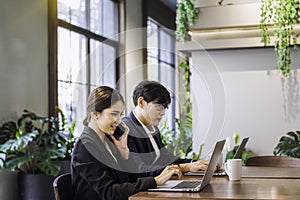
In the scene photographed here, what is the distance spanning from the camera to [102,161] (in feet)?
7.29

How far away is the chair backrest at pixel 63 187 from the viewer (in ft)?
6.91

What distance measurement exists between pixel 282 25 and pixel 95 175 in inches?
103

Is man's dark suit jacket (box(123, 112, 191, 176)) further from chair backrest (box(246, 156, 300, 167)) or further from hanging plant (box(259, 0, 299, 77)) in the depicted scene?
hanging plant (box(259, 0, 299, 77))

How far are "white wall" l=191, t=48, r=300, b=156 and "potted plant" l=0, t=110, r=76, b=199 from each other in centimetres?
136

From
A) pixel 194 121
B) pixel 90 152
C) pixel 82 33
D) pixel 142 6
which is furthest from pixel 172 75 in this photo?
pixel 90 152

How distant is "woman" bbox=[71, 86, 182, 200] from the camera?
7.04 feet

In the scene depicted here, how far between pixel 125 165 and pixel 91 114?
1.18 ft

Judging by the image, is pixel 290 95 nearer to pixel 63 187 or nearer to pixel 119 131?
pixel 119 131

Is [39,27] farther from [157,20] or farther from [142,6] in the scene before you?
[157,20]

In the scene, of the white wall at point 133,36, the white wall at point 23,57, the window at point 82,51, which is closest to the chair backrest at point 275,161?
the window at point 82,51

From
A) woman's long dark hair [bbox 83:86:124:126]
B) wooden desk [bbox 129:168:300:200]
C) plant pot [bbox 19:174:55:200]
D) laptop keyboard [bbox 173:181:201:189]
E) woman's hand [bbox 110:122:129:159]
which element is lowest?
plant pot [bbox 19:174:55:200]

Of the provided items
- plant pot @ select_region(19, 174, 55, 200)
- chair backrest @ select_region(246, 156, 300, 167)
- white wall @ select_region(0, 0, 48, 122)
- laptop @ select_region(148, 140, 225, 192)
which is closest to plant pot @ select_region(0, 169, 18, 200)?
plant pot @ select_region(19, 174, 55, 200)

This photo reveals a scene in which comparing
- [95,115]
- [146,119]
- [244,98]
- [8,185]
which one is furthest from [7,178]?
[244,98]

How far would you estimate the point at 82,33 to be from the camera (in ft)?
18.8
